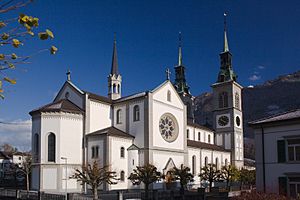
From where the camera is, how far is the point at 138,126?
44.7 meters

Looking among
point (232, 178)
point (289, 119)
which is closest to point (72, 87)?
point (232, 178)

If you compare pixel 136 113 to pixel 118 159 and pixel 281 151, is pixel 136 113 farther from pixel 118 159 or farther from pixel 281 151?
pixel 281 151

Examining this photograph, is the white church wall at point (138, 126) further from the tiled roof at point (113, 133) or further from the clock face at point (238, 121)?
the clock face at point (238, 121)

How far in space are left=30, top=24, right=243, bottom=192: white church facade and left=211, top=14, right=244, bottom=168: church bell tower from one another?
13905 millimetres

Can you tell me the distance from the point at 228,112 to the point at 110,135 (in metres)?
35.4

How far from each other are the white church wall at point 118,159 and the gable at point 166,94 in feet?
24.8

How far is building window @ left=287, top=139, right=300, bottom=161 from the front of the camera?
2186 cm

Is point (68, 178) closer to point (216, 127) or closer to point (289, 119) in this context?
point (289, 119)

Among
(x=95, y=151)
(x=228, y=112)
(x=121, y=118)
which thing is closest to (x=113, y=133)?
(x=95, y=151)

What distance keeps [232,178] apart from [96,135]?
73.4 ft

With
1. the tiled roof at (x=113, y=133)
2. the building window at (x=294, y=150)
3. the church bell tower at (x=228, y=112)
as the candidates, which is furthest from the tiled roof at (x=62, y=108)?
the church bell tower at (x=228, y=112)

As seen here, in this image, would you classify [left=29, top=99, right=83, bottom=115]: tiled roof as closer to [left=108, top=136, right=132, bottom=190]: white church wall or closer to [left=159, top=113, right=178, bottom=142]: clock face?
[left=108, top=136, right=132, bottom=190]: white church wall

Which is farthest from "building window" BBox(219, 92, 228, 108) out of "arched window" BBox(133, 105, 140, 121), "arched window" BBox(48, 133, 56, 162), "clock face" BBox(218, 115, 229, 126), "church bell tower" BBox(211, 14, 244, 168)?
"arched window" BBox(48, 133, 56, 162)

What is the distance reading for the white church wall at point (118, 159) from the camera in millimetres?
40616
